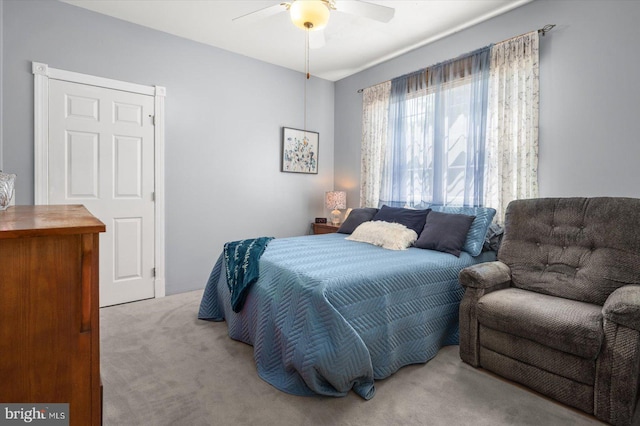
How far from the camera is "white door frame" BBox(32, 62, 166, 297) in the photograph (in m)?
2.92

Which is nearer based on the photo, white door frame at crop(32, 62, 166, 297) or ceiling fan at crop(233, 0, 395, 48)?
ceiling fan at crop(233, 0, 395, 48)

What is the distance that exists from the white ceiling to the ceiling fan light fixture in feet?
1.58

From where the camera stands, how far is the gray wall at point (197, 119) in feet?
9.46

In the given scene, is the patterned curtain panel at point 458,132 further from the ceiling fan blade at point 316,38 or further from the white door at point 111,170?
the white door at point 111,170

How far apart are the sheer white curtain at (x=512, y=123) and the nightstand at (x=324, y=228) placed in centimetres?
188

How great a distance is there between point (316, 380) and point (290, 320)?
34cm

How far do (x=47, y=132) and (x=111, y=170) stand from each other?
1.88 ft

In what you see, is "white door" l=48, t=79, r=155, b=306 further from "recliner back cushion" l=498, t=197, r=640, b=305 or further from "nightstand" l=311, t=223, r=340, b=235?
"recliner back cushion" l=498, t=197, r=640, b=305

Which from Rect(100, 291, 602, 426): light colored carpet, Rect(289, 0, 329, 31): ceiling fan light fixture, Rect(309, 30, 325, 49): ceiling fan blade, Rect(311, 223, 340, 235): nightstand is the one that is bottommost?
Rect(100, 291, 602, 426): light colored carpet

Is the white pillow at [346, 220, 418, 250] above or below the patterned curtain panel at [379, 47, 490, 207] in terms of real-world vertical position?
below

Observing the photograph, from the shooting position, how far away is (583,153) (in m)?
2.60

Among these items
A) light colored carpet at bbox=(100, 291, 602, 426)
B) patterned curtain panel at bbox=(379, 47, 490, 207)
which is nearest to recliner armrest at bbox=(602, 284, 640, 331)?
light colored carpet at bbox=(100, 291, 602, 426)

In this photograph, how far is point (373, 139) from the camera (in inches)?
170

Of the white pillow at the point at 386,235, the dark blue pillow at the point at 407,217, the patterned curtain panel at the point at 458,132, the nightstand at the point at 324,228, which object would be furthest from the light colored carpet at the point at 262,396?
the nightstand at the point at 324,228
